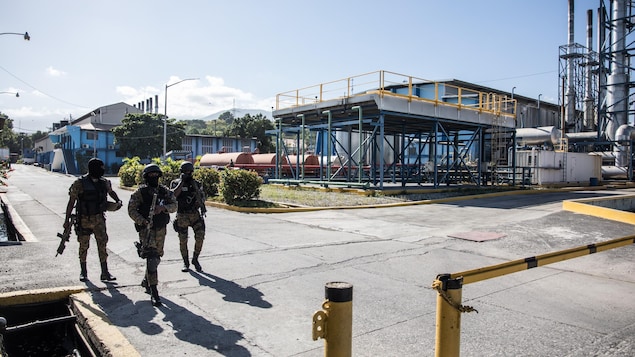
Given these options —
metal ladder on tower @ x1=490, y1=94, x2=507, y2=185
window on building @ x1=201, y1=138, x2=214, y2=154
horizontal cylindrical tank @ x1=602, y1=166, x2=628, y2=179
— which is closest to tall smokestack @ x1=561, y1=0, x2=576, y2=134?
horizontal cylindrical tank @ x1=602, y1=166, x2=628, y2=179

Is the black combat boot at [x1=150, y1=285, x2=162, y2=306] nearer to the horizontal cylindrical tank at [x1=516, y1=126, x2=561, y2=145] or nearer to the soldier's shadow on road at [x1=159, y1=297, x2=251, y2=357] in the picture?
the soldier's shadow on road at [x1=159, y1=297, x2=251, y2=357]

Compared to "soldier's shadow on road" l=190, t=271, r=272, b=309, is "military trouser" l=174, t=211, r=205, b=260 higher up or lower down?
higher up

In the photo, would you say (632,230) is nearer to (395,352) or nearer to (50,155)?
(395,352)

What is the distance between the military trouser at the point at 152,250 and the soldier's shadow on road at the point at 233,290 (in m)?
0.86

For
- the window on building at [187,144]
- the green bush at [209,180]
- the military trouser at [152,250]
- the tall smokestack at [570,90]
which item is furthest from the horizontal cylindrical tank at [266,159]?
the window on building at [187,144]

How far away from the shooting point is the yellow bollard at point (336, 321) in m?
2.59

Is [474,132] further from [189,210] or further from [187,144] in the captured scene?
[187,144]

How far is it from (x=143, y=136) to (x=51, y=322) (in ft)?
175

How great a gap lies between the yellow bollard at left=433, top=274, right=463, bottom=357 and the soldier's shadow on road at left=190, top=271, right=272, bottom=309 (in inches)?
112

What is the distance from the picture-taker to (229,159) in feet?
109

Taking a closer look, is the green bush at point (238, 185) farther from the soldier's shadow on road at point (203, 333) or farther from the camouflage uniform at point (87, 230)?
the soldier's shadow on road at point (203, 333)

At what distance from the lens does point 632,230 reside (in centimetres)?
1089

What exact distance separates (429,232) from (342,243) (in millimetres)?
2659

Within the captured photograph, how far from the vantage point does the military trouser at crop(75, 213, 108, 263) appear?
249 inches
